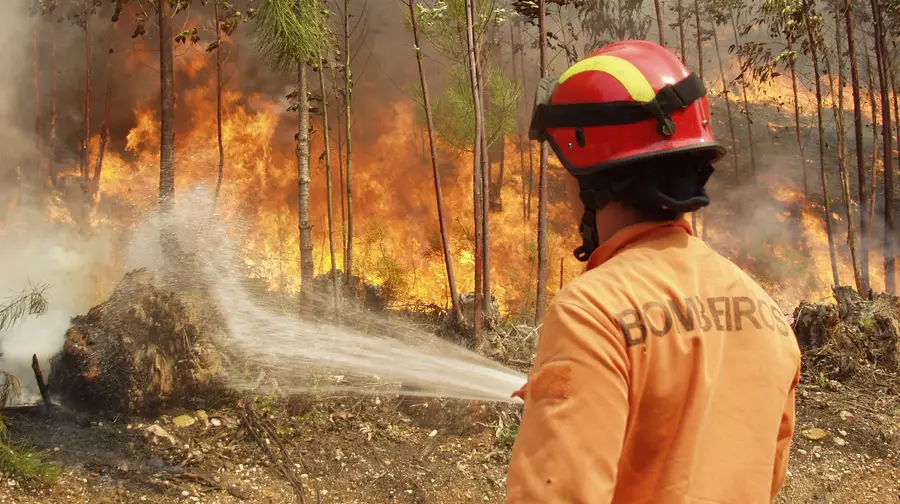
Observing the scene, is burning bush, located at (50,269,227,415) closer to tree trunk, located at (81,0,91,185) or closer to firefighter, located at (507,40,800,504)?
firefighter, located at (507,40,800,504)

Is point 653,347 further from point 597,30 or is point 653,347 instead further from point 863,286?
point 597,30

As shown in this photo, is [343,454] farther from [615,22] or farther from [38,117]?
[615,22]

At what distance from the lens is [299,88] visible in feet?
21.1

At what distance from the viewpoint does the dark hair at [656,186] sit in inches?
50.9

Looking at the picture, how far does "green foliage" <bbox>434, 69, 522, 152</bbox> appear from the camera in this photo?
44.0 ft

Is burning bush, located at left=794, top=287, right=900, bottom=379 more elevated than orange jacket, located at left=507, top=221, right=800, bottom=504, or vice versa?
orange jacket, located at left=507, top=221, right=800, bottom=504

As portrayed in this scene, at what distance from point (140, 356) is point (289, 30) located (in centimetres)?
339

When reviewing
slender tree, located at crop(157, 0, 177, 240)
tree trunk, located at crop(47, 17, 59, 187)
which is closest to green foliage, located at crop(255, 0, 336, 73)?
slender tree, located at crop(157, 0, 177, 240)

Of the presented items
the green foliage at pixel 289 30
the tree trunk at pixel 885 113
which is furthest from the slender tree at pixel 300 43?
the tree trunk at pixel 885 113

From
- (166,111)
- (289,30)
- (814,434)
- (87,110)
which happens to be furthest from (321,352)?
(87,110)

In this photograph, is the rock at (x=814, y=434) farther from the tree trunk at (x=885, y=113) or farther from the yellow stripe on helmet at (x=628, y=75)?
the tree trunk at (x=885, y=113)

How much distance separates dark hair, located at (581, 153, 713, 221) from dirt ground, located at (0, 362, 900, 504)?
Answer: 4002 mm

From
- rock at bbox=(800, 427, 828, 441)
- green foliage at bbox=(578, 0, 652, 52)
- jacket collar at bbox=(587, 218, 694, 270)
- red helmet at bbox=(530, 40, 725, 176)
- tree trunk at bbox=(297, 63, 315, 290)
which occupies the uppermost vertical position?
green foliage at bbox=(578, 0, 652, 52)

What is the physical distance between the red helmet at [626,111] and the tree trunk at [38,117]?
13.9 meters
